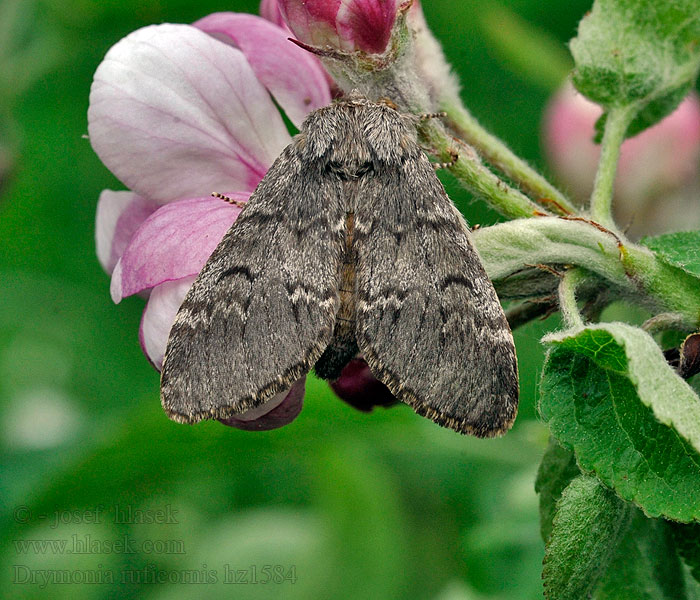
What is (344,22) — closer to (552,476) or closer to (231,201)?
(231,201)

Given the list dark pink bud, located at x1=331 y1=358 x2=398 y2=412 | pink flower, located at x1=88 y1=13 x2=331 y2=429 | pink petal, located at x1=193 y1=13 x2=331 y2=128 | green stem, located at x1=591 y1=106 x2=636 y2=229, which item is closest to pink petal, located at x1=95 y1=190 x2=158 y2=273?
pink flower, located at x1=88 y1=13 x2=331 y2=429

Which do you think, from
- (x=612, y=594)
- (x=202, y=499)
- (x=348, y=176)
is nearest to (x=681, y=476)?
(x=612, y=594)

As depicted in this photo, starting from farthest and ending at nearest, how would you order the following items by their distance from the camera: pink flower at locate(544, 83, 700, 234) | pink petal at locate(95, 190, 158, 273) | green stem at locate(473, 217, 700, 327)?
pink flower at locate(544, 83, 700, 234) → pink petal at locate(95, 190, 158, 273) → green stem at locate(473, 217, 700, 327)

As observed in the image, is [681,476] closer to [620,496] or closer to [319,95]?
[620,496]

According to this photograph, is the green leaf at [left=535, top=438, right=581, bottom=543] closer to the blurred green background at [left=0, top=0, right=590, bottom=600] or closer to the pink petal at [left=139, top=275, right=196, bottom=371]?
the blurred green background at [left=0, top=0, right=590, bottom=600]

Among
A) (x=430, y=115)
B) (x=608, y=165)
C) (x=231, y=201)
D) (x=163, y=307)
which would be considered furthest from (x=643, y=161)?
(x=163, y=307)

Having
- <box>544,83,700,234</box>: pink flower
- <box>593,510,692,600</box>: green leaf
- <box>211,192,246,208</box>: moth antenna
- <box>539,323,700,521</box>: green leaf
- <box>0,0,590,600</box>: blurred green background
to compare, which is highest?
<box>539,323,700,521</box>: green leaf

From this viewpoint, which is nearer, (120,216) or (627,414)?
(627,414)
